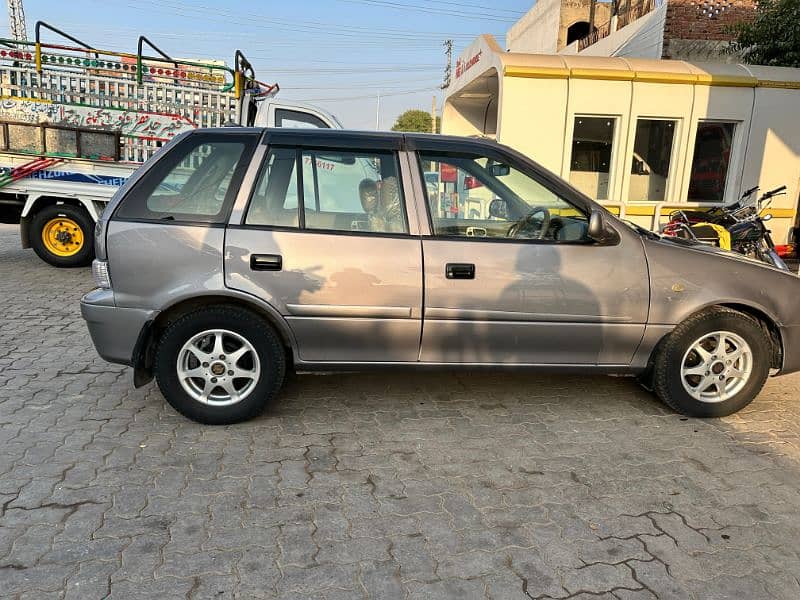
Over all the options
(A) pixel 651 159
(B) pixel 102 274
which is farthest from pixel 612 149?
(B) pixel 102 274

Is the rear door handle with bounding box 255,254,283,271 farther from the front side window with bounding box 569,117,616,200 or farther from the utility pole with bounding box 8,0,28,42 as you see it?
the utility pole with bounding box 8,0,28,42

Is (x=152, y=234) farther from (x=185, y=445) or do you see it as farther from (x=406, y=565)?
(x=406, y=565)

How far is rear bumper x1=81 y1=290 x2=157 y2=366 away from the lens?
3.50 metres

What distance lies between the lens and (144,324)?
11.5 feet

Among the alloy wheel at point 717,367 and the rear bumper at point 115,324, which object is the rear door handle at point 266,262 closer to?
the rear bumper at point 115,324

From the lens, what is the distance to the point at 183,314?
140 inches

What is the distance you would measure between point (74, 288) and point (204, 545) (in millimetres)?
6049

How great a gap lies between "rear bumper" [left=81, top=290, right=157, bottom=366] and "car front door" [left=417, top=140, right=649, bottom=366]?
5.57ft

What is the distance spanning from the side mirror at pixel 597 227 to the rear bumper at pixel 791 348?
4.50 ft


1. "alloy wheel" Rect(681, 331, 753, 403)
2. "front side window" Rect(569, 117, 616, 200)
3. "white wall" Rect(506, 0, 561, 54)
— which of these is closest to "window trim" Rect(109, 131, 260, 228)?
"alloy wheel" Rect(681, 331, 753, 403)

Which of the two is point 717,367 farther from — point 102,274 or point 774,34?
point 774,34

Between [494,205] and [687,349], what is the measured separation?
1.52 meters

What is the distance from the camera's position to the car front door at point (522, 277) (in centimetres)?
355

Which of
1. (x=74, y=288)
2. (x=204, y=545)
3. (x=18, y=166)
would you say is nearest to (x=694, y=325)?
(x=204, y=545)
